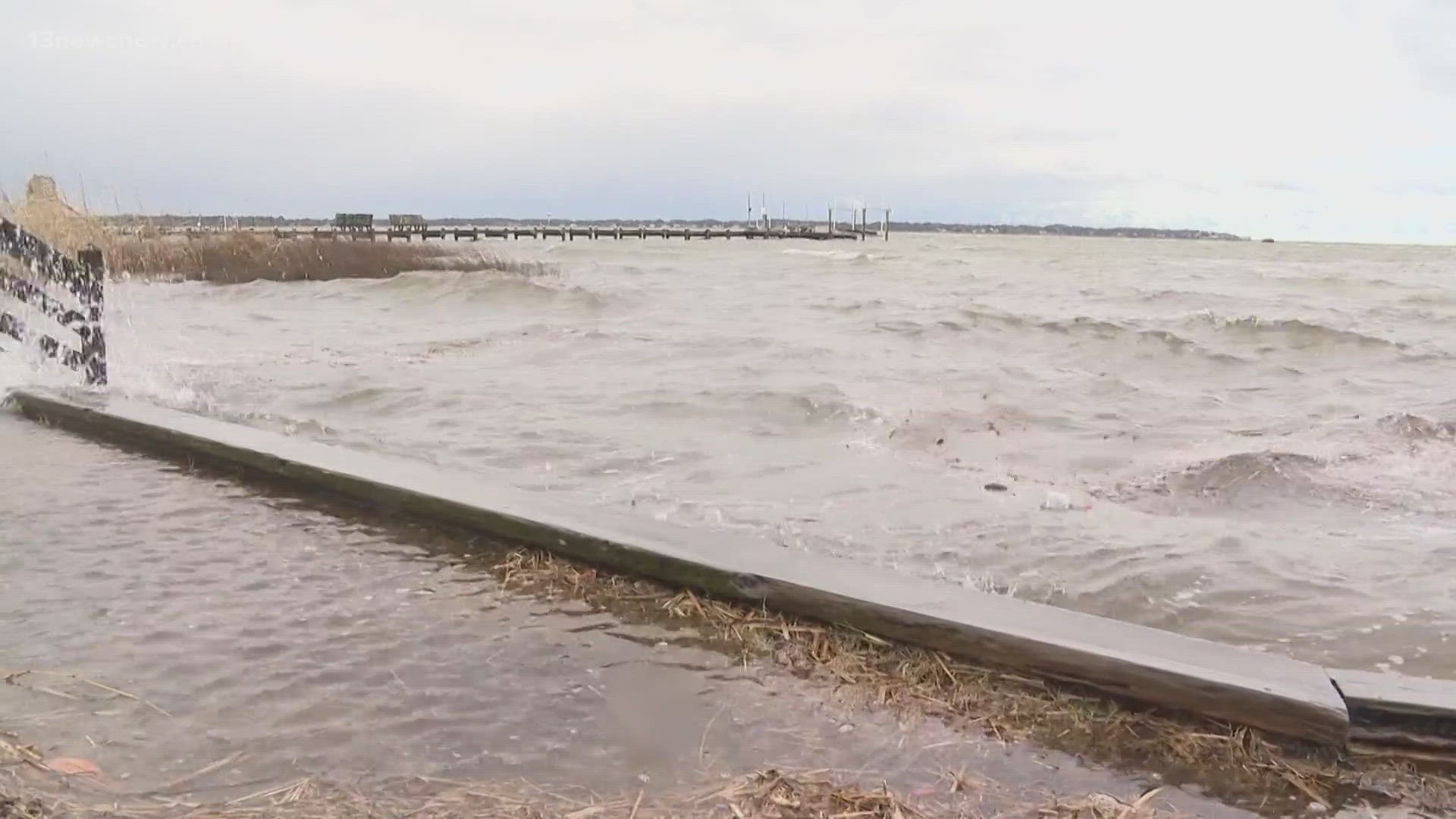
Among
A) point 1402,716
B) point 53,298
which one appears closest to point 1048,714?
point 1402,716

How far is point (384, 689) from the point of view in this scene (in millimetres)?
2984

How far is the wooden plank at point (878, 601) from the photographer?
2.81m

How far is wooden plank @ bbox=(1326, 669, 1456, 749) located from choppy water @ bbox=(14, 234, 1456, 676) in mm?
1020

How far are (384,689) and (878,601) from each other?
63.8 inches

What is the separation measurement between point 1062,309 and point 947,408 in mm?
11863

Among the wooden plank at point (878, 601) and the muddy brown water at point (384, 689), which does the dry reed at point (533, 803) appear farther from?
the wooden plank at point (878, 601)

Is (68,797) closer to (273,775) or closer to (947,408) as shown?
(273,775)

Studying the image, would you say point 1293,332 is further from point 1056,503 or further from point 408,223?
point 408,223

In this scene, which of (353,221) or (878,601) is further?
(353,221)

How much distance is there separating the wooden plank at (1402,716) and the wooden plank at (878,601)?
9 centimetres

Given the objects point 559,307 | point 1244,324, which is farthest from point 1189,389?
point 559,307

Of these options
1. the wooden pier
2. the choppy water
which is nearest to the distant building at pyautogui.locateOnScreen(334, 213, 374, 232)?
the wooden pier

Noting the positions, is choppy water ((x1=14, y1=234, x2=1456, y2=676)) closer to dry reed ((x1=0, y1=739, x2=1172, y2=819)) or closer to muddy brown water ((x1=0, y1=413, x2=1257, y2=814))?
muddy brown water ((x1=0, y1=413, x2=1257, y2=814))

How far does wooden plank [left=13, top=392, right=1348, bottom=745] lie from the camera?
281cm
